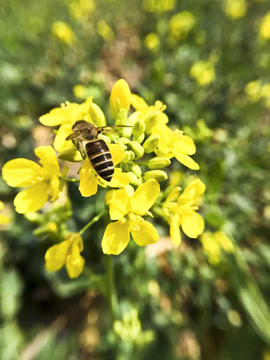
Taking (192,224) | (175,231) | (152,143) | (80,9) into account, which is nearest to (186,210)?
(192,224)

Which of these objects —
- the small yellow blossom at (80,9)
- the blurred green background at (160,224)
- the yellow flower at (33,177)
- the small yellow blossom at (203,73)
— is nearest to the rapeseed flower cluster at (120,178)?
the yellow flower at (33,177)

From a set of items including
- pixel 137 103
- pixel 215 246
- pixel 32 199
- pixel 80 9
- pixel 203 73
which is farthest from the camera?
pixel 80 9

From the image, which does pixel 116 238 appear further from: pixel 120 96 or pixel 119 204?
pixel 120 96

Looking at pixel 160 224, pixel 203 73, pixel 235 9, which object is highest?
pixel 235 9

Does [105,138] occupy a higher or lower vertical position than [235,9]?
lower

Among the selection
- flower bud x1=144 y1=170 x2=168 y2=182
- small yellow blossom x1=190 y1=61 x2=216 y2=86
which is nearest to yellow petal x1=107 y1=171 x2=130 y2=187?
flower bud x1=144 y1=170 x2=168 y2=182

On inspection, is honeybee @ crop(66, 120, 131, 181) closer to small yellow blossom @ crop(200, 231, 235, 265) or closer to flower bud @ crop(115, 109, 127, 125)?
flower bud @ crop(115, 109, 127, 125)
